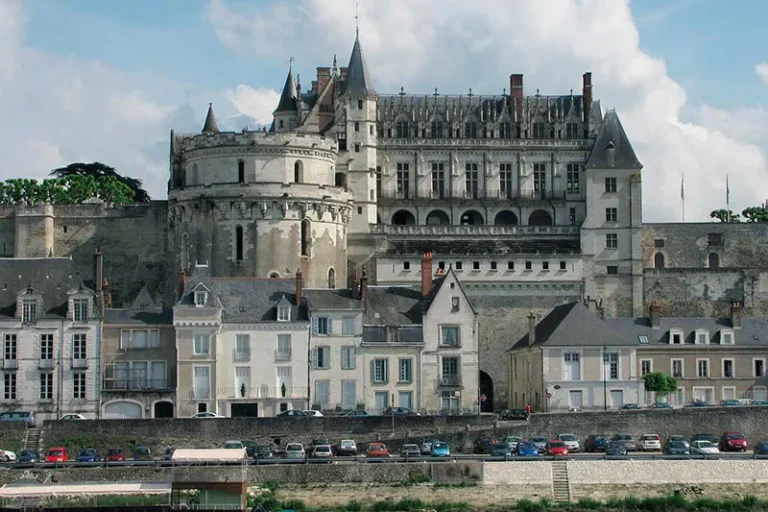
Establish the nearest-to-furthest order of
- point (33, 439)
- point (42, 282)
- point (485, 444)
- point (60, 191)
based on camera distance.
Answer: point (485, 444) → point (33, 439) → point (42, 282) → point (60, 191)

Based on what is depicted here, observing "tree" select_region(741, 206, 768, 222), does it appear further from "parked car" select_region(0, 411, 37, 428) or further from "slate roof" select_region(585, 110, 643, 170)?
"parked car" select_region(0, 411, 37, 428)

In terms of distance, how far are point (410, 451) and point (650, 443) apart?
27.4 ft

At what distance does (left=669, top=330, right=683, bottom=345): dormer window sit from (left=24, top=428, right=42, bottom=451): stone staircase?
25.3 metres

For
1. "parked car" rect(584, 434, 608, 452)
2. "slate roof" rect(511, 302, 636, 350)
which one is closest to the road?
"parked car" rect(584, 434, 608, 452)

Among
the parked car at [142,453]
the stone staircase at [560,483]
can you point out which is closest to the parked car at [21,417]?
the parked car at [142,453]

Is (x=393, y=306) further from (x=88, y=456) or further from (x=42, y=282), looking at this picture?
(x=88, y=456)

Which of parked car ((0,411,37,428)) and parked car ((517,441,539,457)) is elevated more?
parked car ((0,411,37,428))

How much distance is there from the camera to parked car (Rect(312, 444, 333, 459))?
55.9 meters

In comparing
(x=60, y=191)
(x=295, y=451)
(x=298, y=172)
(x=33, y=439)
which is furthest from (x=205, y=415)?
(x=60, y=191)

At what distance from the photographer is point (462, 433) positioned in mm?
59594

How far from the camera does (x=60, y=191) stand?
96.3 metres

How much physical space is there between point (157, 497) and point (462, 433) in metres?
12.9

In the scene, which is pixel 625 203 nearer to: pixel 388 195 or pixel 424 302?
pixel 388 195

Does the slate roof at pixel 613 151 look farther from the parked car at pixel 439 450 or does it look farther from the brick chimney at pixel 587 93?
the parked car at pixel 439 450
